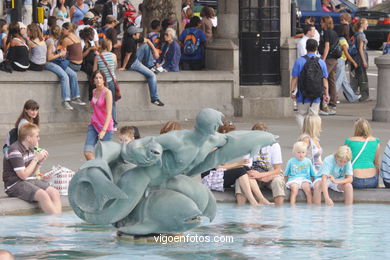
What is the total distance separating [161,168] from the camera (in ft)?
36.1

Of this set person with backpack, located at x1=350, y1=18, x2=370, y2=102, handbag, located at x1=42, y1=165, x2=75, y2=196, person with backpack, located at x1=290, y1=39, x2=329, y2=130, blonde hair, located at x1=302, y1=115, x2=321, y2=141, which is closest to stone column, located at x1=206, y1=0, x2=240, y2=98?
person with backpack, located at x1=290, y1=39, x2=329, y2=130

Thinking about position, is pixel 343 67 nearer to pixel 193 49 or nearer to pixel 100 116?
pixel 193 49

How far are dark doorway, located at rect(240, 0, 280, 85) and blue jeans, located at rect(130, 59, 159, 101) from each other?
1.98 metres

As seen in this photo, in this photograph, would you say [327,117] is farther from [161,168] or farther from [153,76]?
[161,168]

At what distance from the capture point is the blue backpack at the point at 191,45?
22234mm

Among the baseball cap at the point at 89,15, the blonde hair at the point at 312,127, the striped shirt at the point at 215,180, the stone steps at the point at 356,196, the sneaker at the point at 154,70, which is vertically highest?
the baseball cap at the point at 89,15

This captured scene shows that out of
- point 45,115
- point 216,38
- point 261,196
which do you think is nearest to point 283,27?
point 216,38

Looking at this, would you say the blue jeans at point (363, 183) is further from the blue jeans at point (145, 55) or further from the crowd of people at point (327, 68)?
the blue jeans at point (145, 55)

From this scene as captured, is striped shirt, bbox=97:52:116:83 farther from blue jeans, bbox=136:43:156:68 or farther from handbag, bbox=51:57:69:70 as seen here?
blue jeans, bbox=136:43:156:68

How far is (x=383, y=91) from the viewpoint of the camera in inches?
836

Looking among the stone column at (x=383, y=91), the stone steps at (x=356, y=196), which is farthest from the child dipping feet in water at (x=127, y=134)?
the stone column at (x=383, y=91)

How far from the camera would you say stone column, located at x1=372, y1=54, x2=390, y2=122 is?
21.0 m

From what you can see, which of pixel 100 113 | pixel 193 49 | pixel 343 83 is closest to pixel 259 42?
pixel 193 49

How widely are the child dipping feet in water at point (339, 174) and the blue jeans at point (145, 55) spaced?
7.42 m
